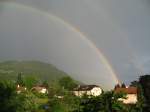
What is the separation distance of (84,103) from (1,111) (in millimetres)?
13319

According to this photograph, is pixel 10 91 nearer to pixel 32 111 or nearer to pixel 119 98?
pixel 32 111

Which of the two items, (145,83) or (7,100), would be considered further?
(145,83)

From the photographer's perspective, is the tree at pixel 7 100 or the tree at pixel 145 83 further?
the tree at pixel 145 83

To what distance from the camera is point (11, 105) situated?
38656mm

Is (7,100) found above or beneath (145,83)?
beneath

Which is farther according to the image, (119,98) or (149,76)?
(149,76)

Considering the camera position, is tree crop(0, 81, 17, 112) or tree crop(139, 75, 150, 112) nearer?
tree crop(0, 81, 17, 112)

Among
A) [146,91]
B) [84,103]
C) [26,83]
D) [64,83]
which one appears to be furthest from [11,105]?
[64,83]

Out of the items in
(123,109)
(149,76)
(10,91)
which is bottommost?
(123,109)

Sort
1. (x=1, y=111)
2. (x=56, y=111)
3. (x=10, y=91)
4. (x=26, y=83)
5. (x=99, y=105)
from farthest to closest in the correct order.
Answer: (x=26, y=83) < (x=56, y=111) < (x=10, y=91) < (x=1, y=111) < (x=99, y=105)

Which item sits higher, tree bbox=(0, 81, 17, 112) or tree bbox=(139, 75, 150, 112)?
tree bbox=(139, 75, 150, 112)

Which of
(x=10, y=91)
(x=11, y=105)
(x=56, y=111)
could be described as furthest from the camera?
(x=56, y=111)

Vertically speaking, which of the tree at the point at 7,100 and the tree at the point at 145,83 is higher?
the tree at the point at 145,83

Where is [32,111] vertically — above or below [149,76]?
below
